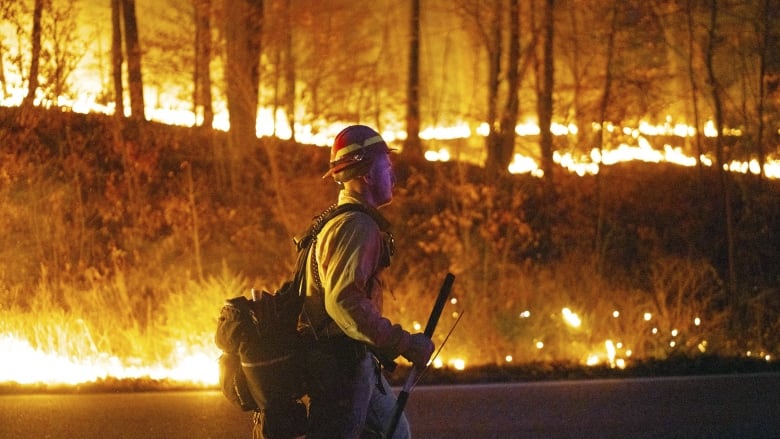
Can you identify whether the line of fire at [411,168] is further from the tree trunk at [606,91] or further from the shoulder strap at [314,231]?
the shoulder strap at [314,231]

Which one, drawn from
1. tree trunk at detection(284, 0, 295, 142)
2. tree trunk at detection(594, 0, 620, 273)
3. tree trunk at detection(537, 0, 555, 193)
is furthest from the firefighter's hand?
tree trunk at detection(537, 0, 555, 193)

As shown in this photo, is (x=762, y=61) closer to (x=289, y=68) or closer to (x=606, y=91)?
(x=606, y=91)

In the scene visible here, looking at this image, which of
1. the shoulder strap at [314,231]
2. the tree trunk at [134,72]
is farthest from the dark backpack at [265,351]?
the tree trunk at [134,72]

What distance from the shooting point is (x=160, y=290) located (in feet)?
35.0

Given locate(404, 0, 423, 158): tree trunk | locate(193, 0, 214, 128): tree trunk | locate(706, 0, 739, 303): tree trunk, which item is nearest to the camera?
locate(706, 0, 739, 303): tree trunk

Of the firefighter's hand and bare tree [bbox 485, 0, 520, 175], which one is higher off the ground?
bare tree [bbox 485, 0, 520, 175]

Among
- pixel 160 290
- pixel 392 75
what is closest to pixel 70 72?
pixel 160 290

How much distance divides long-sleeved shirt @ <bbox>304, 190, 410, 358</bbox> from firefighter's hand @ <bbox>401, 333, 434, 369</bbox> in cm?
2

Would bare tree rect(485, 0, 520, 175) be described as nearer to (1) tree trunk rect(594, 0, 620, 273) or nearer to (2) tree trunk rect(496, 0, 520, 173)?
Result: (2) tree trunk rect(496, 0, 520, 173)

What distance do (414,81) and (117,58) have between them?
380cm

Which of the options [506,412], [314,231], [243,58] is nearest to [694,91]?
[243,58]

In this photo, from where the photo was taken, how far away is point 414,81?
13.6m

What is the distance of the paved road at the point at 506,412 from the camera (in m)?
6.49

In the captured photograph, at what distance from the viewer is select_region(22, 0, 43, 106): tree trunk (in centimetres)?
1056
